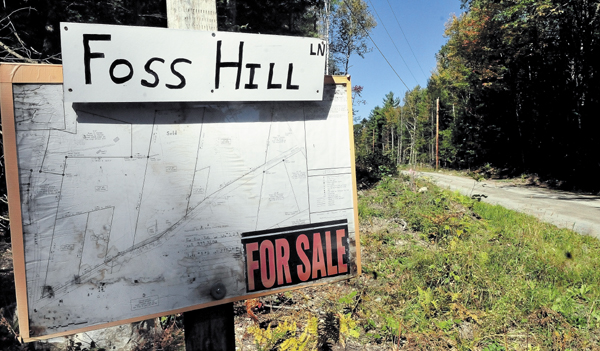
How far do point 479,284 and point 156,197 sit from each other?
137 inches

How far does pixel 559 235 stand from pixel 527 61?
14.8 m

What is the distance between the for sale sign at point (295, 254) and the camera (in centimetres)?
130

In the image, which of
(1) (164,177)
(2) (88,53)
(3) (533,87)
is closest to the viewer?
(2) (88,53)

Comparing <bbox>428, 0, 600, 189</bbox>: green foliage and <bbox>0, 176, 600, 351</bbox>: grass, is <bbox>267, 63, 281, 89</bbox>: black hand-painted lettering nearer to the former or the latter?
<bbox>0, 176, 600, 351</bbox>: grass

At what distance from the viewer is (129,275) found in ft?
3.76

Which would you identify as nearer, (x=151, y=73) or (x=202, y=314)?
(x=151, y=73)

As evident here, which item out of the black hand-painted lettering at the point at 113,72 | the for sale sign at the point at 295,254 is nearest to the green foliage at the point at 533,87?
the for sale sign at the point at 295,254

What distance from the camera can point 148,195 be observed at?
46.1 inches

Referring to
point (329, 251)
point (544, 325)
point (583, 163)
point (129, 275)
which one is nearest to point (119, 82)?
point (129, 275)

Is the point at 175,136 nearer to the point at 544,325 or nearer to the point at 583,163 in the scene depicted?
the point at 544,325

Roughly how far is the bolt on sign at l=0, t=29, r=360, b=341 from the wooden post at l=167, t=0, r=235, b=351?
0.37 ft

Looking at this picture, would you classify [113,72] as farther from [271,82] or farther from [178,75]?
[271,82]

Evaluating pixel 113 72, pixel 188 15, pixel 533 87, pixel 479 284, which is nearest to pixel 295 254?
pixel 113 72

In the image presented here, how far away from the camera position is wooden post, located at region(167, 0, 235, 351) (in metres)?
1.28
